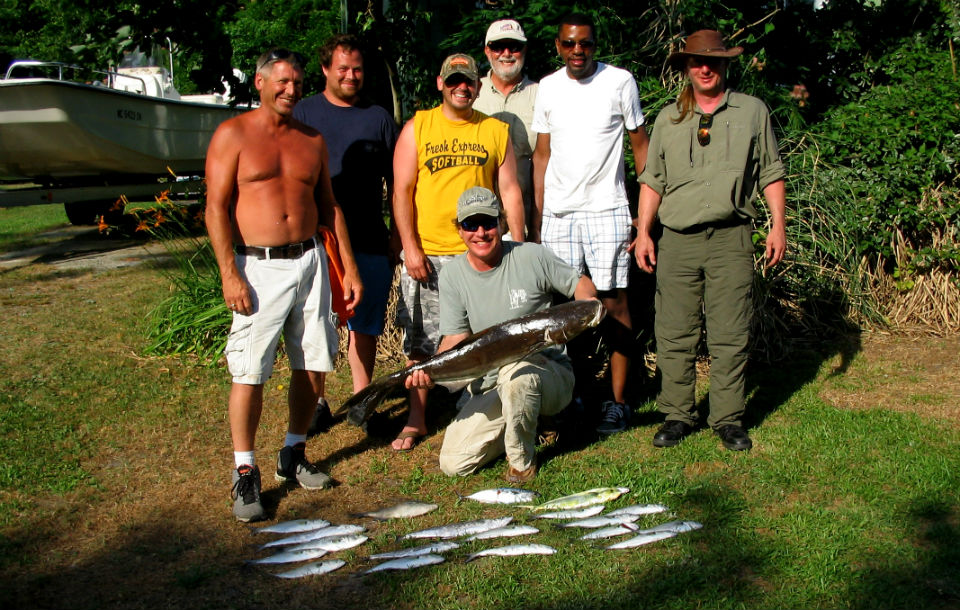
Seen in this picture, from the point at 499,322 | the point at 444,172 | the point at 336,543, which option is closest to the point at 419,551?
the point at 336,543

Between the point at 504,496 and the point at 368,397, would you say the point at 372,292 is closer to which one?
the point at 368,397

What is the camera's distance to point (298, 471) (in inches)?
193

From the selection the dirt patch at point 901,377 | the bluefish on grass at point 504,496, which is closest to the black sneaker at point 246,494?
the bluefish on grass at point 504,496

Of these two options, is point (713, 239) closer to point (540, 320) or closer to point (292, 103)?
point (540, 320)

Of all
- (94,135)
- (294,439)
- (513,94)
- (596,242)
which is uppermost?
(94,135)

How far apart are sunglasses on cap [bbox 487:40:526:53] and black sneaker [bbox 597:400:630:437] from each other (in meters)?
2.42

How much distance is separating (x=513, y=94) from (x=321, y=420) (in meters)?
2.60

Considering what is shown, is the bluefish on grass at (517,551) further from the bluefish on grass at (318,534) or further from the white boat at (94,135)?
the white boat at (94,135)

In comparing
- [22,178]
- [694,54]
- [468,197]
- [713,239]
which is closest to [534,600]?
[468,197]

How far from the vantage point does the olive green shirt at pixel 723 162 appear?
4891 mm

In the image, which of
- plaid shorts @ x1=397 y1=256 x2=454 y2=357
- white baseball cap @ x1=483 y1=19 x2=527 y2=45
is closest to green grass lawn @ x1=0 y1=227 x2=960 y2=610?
plaid shorts @ x1=397 y1=256 x2=454 y2=357

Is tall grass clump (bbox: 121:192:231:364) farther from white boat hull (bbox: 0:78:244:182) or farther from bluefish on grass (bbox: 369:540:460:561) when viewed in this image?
white boat hull (bbox: 0:78:244:182)

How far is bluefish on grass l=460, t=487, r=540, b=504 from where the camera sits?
14.8 feet

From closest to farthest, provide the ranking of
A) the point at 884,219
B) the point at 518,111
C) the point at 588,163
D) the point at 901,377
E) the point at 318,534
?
1. the point at 318,534
2. the point at 588,163
3. the point at 518,111
4. the point at 901,377
5. the point at 884,219
